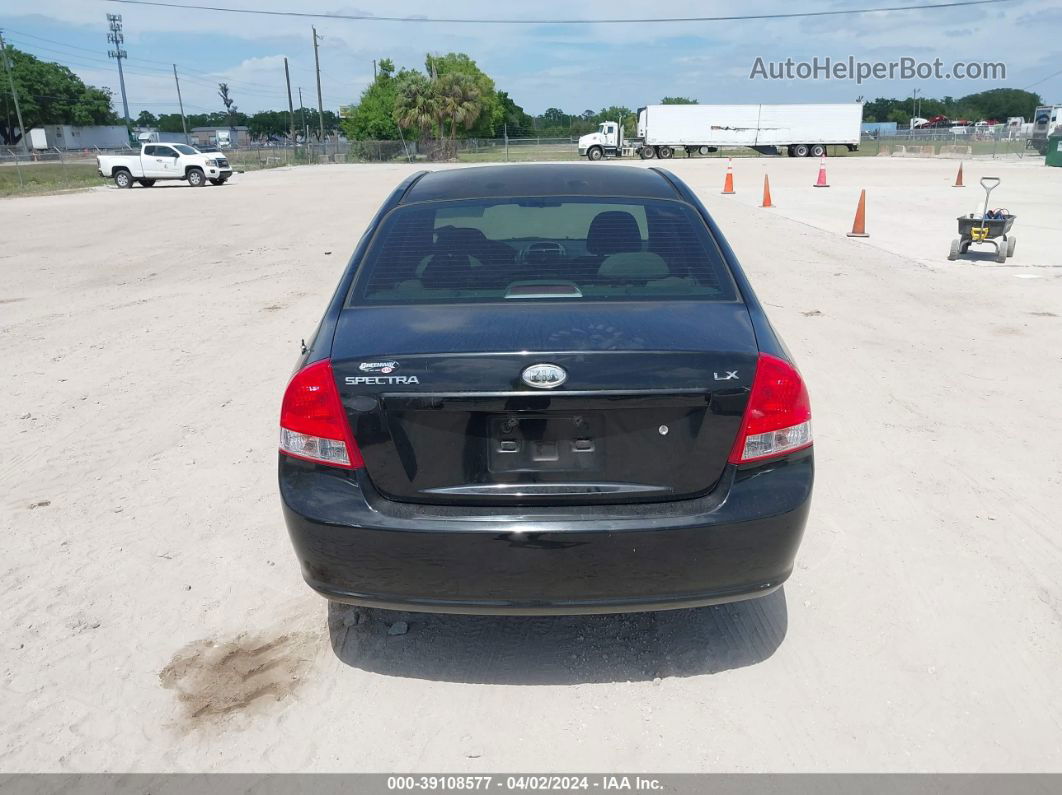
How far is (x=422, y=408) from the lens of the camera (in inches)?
102

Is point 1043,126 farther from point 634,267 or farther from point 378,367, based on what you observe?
point 378,367

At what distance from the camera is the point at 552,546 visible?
102 inches

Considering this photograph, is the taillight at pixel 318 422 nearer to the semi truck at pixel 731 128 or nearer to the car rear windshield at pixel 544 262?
the car rear windshield at pixel 544 262

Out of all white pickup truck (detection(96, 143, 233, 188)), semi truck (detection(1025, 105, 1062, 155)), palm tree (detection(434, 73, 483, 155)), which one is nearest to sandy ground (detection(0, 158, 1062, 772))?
white pickup truck (detection(96, 143, 233, 188))

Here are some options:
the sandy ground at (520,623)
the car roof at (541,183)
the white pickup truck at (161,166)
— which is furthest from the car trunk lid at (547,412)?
the white pickup truck at (161,166)

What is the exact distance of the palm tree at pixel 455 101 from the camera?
68.5 meters

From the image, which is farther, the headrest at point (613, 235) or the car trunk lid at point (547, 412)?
the headrest at point (613, 235)

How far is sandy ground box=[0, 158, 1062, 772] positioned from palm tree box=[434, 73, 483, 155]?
65.1 metres

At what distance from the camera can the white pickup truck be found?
34844mm

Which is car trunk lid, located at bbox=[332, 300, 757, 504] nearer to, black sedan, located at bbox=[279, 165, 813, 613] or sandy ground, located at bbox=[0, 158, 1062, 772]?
black sedan, located at bbox=[279, 165, 813, 613]

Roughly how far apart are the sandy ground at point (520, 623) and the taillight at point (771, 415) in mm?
879
